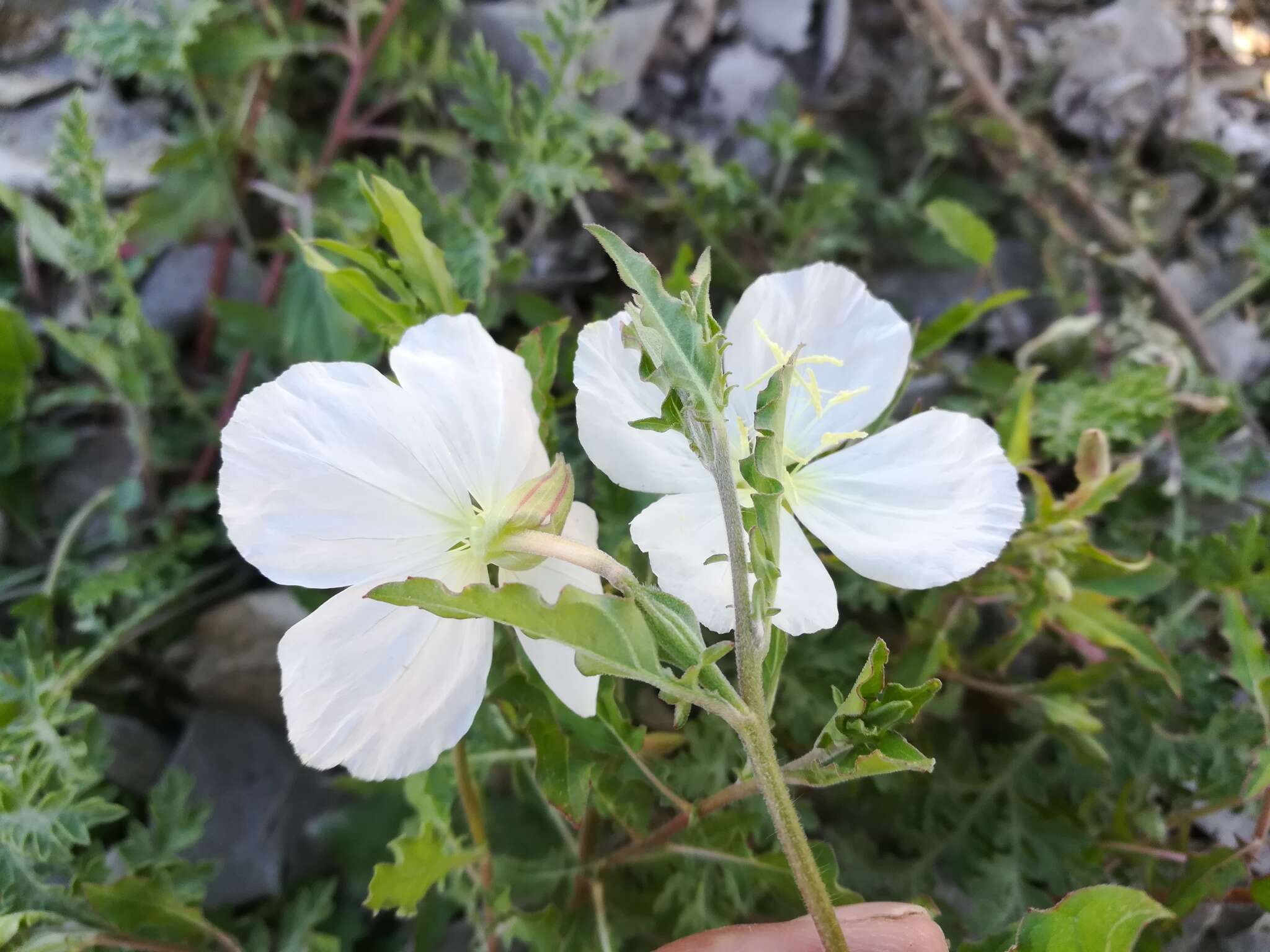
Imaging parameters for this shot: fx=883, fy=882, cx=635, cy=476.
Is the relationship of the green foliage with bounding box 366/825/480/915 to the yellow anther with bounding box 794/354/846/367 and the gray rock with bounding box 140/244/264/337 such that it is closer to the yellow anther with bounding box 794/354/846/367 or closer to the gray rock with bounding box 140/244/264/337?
the yellow anther with bounding box 794/354/846/367

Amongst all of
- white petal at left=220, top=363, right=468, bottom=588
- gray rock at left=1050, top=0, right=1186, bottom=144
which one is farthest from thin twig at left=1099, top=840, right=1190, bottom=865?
gray rock at left=1050, top=0, right=1186, bottom=144

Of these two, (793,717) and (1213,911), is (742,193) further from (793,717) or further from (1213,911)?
(1213,911)

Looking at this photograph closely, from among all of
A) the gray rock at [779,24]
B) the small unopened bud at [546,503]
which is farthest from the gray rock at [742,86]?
the small unopened bud at [546,503]

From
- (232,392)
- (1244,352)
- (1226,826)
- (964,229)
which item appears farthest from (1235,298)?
(232,392)

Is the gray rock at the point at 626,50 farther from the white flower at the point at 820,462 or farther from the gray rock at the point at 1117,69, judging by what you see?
the white flower at the point at 820,462

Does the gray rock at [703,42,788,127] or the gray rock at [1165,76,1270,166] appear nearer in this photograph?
the gray rock at [1165,76,1270,166]

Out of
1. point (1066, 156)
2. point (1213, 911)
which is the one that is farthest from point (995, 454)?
point (1066, 156)

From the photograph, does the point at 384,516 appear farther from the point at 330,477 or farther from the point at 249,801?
the point at 249,801
